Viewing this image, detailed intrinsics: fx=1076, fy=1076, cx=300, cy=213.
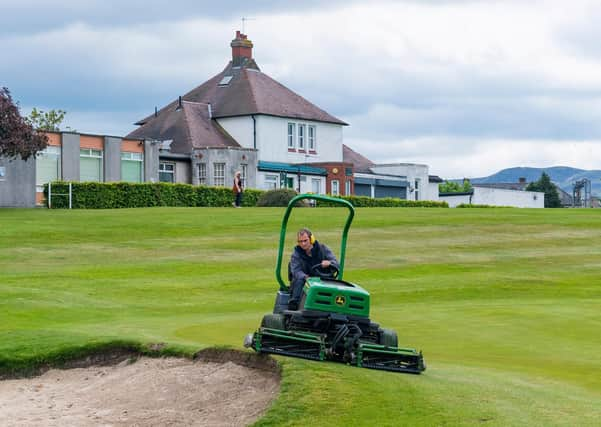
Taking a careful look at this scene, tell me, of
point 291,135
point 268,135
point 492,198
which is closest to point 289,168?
point 268,135

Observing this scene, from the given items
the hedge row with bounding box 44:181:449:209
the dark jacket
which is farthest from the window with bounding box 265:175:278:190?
the dark jacket

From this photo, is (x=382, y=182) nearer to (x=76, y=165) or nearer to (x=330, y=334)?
(x=76, y=165)

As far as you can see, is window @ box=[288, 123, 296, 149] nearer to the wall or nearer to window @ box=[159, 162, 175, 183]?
window @ box=[159, 162, 175, 183]

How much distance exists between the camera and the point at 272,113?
87.6 meters

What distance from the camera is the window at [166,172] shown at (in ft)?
258

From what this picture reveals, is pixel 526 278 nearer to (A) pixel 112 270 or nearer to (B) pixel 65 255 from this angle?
(A) pixel 112 270

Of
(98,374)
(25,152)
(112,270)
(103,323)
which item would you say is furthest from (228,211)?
(98,374)

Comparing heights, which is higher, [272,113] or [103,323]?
[272,113]

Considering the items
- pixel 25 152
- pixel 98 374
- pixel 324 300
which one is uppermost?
pixel 25 152

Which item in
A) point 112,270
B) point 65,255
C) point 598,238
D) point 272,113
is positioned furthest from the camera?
point 272,113

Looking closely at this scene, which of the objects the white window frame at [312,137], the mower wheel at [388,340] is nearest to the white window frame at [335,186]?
the white window frame at [312,137]

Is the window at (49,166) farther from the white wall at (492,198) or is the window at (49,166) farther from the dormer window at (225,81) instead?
the white wall at (492,198)

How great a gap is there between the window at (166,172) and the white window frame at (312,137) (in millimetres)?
15747

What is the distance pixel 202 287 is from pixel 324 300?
1564 cm
